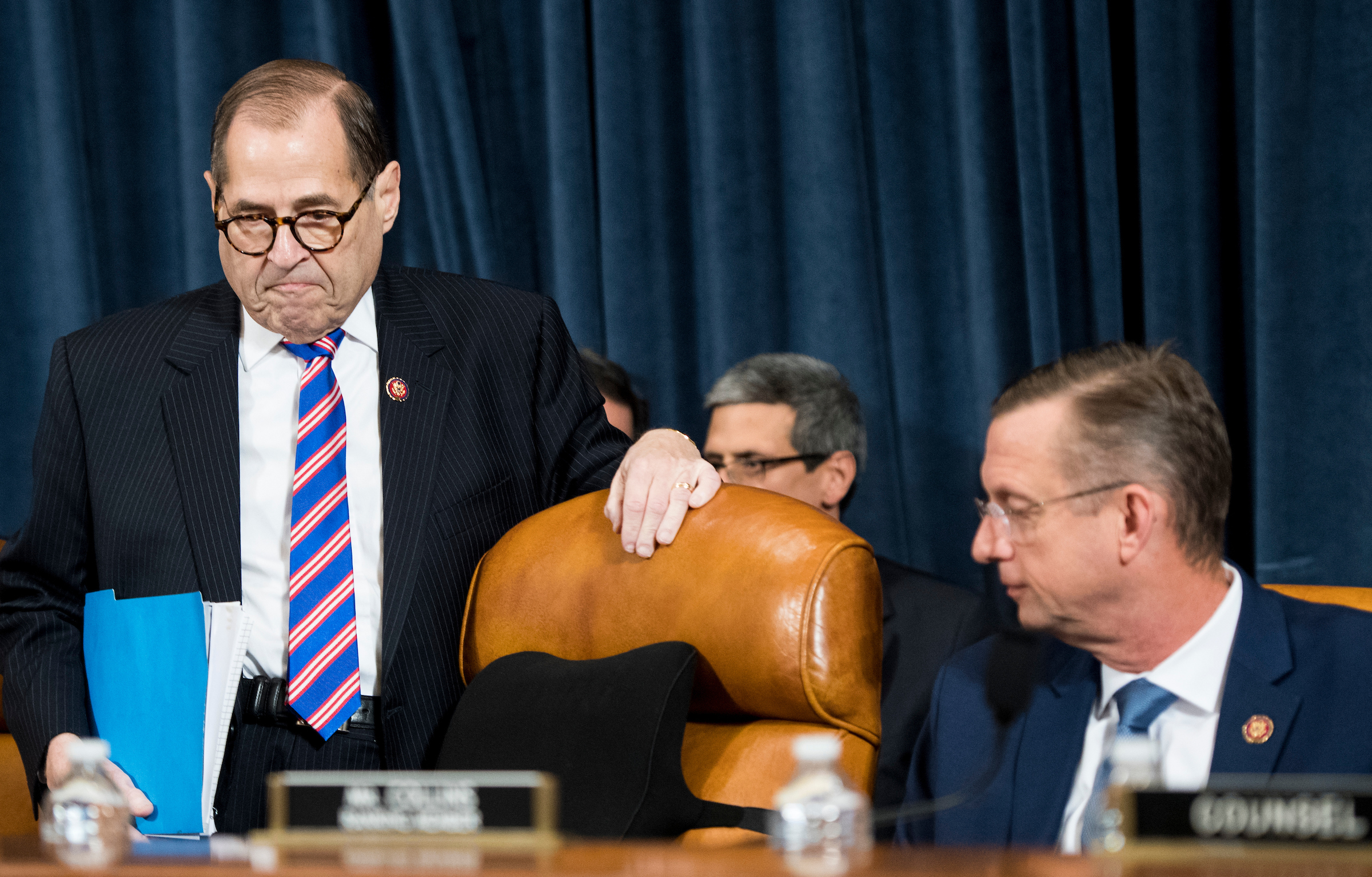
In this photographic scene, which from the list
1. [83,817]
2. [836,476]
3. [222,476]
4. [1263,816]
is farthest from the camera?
[836,476]

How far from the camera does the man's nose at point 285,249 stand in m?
1.52

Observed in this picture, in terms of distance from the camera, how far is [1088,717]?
1311mm

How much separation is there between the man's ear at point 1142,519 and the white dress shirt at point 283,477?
0.90 meters

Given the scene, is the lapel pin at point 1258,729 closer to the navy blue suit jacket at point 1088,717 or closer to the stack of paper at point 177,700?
the navy blue suit jacket at point 1088,717

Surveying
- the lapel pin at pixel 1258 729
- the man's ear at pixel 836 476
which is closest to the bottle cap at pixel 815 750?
the lapel pin at pixel 1258 729

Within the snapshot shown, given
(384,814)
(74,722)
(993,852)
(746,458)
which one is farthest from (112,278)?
(993,852)

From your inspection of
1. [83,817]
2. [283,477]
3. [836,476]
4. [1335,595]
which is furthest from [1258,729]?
[836,476]

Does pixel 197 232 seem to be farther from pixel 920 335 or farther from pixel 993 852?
pixel 993 852

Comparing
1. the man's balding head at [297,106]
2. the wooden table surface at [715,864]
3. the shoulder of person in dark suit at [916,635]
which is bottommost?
the shoulder of person in dark suit at [916,635]

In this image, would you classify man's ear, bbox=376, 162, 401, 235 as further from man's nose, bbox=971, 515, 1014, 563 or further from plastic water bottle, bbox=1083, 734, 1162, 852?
plastic water bottle, bbox=1083, 734, 1162, 852

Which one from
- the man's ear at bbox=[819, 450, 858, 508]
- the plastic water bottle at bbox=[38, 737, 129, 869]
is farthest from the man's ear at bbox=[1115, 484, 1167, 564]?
the man's ear at bbox=[819, 450, 858, 508]

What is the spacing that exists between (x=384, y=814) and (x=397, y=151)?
2359 millimetres

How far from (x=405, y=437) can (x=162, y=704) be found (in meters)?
0.43

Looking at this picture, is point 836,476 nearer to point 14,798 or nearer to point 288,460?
point 288,460
